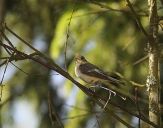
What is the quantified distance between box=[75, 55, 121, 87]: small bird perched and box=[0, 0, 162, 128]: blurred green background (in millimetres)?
164

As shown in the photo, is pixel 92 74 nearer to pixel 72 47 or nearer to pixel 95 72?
pixel 95 72

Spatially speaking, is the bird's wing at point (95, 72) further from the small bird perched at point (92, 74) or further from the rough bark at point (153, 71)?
the rough bark at point (153, 71)

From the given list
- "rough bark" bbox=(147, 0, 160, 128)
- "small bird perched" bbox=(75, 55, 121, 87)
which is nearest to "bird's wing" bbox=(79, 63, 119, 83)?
"small bird perched" bbox=(75, 55, 121, 87)

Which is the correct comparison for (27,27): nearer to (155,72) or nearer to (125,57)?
(125,57)

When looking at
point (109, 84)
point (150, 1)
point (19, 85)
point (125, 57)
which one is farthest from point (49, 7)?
point (150, 1)

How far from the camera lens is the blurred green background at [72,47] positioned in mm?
6176

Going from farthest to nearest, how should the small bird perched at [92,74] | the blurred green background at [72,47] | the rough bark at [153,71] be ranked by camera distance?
the blurred green background at [72,47] → the small bird perched at [92,74] → the rough bark at [153,71]

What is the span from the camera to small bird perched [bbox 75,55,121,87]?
462 centimetres

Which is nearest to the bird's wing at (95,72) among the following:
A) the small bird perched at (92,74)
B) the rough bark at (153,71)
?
the small bird perched at (92,74)

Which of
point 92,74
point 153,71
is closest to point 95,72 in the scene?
point 92,74

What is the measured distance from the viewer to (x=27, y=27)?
8.97 metres

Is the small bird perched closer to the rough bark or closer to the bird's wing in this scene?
the bird's wing

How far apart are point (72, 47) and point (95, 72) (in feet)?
4.03

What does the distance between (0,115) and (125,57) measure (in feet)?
6.51
